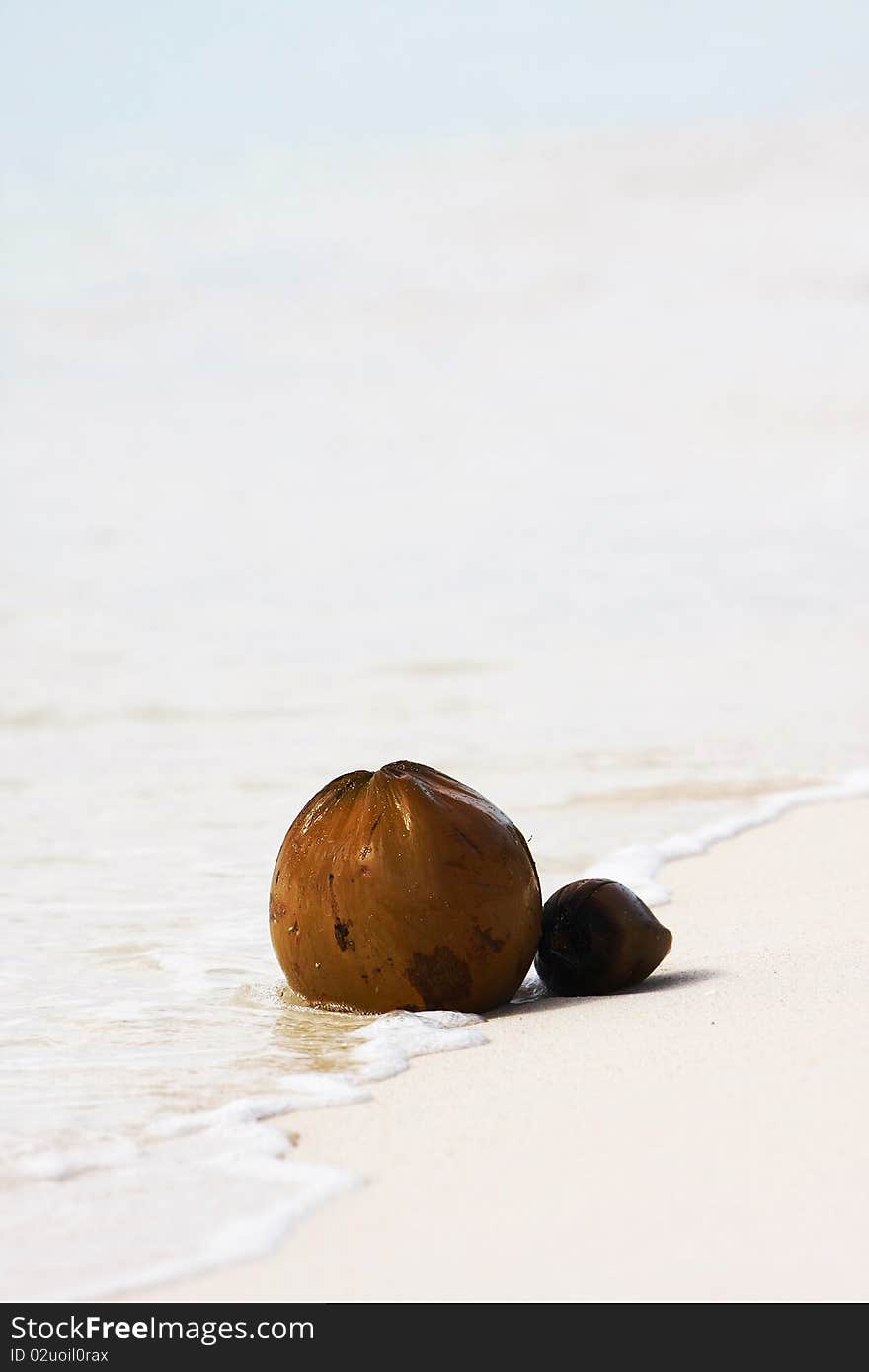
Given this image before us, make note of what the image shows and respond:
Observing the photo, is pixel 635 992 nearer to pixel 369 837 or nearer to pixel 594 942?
pixel 594 942

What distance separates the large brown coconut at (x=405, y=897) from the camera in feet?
11.6

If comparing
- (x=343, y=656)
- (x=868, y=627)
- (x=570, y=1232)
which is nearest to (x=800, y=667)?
(x=868, y=627)

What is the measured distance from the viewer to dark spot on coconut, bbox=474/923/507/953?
3.58 metres

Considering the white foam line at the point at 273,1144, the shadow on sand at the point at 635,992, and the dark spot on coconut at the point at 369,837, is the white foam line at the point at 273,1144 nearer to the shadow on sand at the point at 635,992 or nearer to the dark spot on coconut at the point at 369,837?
the shadow on sand at the point at 635,992

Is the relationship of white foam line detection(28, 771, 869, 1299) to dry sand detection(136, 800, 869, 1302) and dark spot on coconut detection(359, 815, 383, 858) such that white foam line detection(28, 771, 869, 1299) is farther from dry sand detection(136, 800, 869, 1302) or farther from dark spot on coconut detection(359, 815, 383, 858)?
dark spot on coconut detection(359, 815, 383, 858)

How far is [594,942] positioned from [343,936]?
2.14 ft

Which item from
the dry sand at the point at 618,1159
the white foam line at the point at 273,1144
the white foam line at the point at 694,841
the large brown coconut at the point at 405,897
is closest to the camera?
the dry sand at the point at 618,1159

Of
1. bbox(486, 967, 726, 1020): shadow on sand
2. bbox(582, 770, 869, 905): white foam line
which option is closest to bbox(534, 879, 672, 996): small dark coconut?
bbox(486, 967, 726, 1020): shadow on sand

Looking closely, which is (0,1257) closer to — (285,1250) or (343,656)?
(285,1250)

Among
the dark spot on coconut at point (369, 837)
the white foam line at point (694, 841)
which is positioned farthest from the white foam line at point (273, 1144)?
the white foam line at point (694, 841)

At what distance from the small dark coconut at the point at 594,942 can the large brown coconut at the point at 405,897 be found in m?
0.13

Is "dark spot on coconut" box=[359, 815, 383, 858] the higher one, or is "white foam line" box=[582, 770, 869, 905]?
"dark spot on coconut" box=[359, 815, 383, 858]

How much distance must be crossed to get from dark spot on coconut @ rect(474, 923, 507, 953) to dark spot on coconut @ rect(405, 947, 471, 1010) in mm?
65

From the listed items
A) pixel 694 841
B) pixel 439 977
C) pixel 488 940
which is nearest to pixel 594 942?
pixel 488 940
